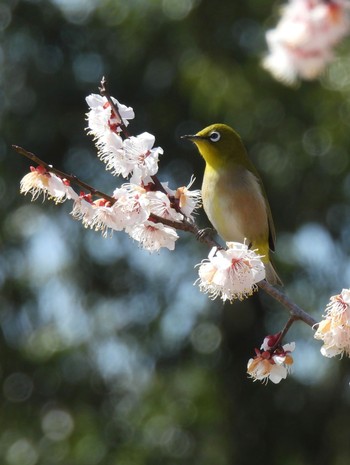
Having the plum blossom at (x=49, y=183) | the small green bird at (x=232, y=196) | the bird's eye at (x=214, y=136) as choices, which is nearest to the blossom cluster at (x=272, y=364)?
the plum blossom at (x=49, y=183)

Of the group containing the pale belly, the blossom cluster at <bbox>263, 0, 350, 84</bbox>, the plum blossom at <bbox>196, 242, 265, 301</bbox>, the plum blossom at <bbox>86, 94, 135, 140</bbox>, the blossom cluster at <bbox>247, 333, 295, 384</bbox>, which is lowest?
the blossom cluster at <bbox>247, 333, 295, 384</bbox>

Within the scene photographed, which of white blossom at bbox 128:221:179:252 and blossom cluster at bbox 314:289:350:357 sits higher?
white blossom at bbox 128:221:179:252

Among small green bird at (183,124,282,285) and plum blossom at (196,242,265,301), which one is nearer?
plum blossom at (196,242,265,301)

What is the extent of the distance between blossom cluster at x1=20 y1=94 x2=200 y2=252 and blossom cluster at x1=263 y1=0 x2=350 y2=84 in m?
0.64

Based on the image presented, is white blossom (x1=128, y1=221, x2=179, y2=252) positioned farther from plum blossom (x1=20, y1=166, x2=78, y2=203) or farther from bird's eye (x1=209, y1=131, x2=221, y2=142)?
bird's eye (x1=209, y1=131, x2=221, y2=142)

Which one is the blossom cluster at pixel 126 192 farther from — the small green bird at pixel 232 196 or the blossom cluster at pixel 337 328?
the small green bird at pixel 232 196

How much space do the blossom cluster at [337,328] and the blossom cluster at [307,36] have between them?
840mm

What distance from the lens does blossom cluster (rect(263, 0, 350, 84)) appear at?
9.93ft

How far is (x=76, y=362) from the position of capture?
9.34m

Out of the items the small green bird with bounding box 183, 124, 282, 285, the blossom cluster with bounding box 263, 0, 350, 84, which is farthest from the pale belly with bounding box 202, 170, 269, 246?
the blossom cluster with bounding box 263, 0, 350, 84

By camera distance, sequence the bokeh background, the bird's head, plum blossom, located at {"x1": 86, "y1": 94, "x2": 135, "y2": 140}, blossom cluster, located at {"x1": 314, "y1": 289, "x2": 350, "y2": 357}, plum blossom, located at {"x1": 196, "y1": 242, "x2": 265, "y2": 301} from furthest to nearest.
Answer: the bokeh background < the bird's head < plum blossom, located at {"x1": 86, "y1": 94, "x2": 135, "y2": 140} < plum blossom, located at {"x1": 196, "y1": 242, "x2": 265, "y2": 301} < blossom cluster, located at {"x1": 314, "y1": 289, "x2": 350, "y2": 357}

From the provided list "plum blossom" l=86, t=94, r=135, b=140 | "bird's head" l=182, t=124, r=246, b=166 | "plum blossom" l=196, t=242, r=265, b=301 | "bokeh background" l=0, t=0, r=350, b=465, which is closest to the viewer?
"plum blossom" l=196, t=242, r=265, b=301

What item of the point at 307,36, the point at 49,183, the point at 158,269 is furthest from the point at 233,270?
the point at 158,269

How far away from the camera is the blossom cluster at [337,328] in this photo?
8.91 feet
